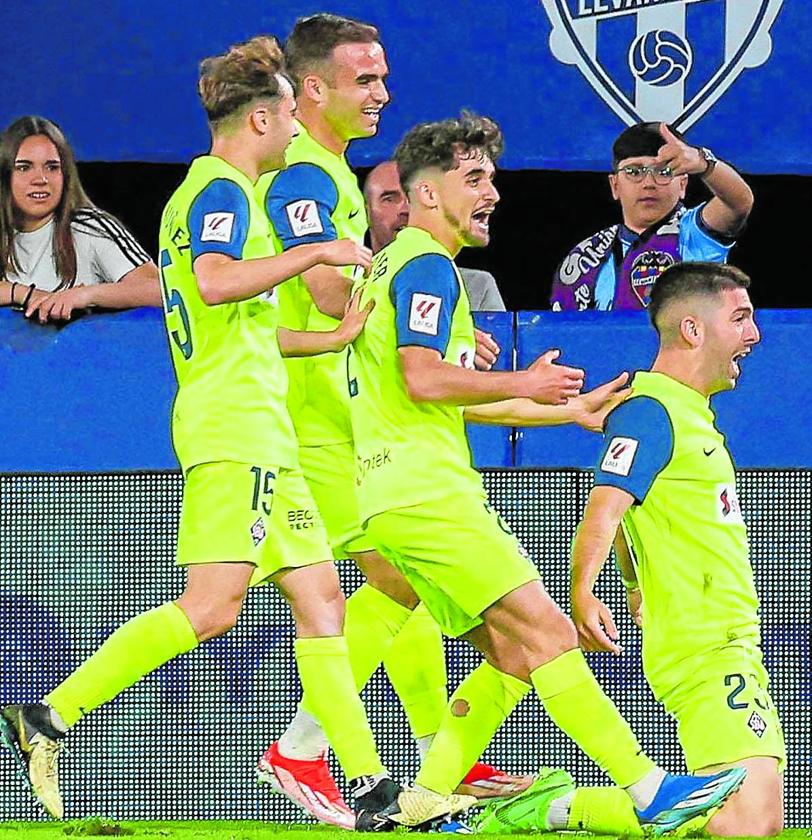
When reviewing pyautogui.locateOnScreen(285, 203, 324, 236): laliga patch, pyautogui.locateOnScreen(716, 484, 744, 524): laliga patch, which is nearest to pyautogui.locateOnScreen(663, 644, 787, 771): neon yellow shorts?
pyautogui.locateOnScreen(716, 484, 744, 524): laliga patch

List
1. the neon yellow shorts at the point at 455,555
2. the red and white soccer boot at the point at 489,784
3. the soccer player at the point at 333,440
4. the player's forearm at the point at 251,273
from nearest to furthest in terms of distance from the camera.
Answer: the neon yellow shorts at the point at 455,555, the player's forearm at the point at 251,273, the red and white soccer boot at the point at 489,784, the soccer player at the point at 333,440

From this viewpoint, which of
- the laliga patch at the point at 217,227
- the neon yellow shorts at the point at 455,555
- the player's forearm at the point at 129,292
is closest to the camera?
the neon yellow shorts at the point at 455,555

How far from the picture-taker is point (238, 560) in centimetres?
559

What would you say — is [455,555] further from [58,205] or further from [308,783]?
[58,205]

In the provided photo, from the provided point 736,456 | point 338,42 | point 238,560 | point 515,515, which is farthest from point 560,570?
point 338,42

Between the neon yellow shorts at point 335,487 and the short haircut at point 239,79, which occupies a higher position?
the short haircut at point 239,79

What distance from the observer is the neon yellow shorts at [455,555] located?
5434 mm

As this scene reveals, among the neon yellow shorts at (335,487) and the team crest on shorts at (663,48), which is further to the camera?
the team crest on shorts at (663,48)

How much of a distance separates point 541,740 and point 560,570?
→ 1.62 ft

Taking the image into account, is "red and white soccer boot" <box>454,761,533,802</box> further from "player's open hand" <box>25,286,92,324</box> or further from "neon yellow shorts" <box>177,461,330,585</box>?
"player's open hand" <box>25,286,92,324</box>

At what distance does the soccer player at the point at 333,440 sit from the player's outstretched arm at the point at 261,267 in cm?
27

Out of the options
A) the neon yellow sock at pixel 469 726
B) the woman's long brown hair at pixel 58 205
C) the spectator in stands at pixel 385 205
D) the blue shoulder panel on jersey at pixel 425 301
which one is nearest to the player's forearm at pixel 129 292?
the woman's long brown hair at pixel 58 205

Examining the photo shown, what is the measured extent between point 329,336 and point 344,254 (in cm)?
33

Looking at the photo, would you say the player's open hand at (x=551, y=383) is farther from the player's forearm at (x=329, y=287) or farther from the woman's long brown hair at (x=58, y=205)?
the woman's long brown hair at (x=58, y=205)
